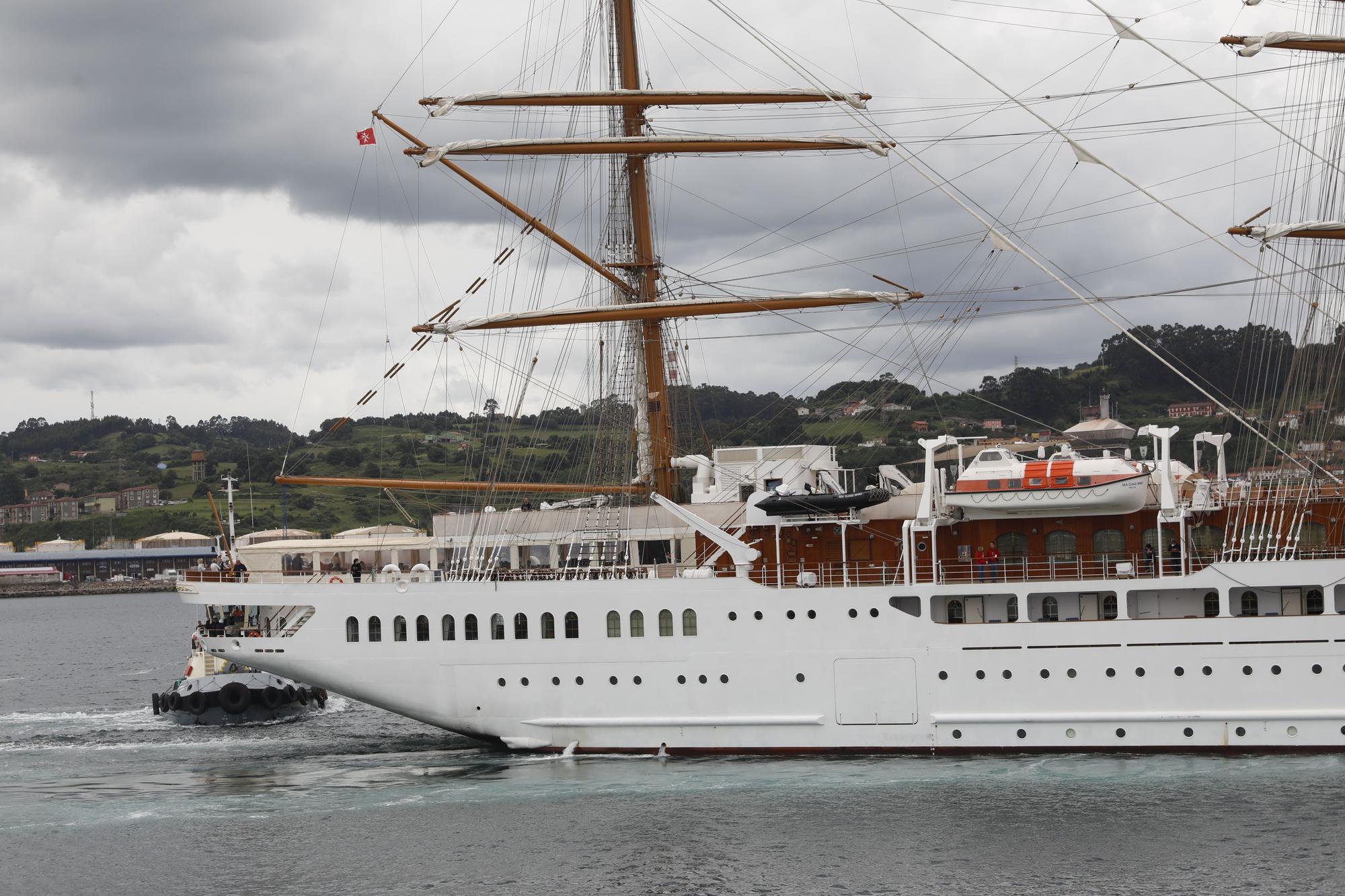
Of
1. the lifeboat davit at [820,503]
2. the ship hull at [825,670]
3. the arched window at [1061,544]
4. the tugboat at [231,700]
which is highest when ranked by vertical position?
the lifeboat davit at [820,503]

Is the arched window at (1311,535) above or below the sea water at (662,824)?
above

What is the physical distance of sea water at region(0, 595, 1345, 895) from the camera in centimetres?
2084

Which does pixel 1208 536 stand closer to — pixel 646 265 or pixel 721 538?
pixel 721 538


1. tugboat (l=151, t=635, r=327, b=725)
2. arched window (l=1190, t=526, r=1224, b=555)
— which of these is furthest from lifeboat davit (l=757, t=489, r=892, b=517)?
tugboat (l=151, t=635, r=327, b=725)

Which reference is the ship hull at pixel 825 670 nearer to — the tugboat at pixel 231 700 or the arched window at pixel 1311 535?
the arched window at pixel 1311 535

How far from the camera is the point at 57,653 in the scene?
7344cm

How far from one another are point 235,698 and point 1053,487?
23.9 meters

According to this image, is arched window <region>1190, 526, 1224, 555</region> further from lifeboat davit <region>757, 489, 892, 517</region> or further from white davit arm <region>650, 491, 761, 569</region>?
white davit arm <region>650, 491, 761, 569</region>

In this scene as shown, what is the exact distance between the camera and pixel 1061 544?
93.8 ft

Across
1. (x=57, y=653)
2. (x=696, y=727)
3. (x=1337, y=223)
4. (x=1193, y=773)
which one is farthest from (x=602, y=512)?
(x=57, y=653)

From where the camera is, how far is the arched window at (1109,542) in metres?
28.4

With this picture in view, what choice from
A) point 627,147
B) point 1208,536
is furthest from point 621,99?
point 1208,536

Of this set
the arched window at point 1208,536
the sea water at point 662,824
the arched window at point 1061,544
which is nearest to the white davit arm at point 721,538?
the sea water at point 662,824

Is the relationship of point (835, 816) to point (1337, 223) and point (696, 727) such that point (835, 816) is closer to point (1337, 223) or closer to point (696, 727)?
point (696, 727)
